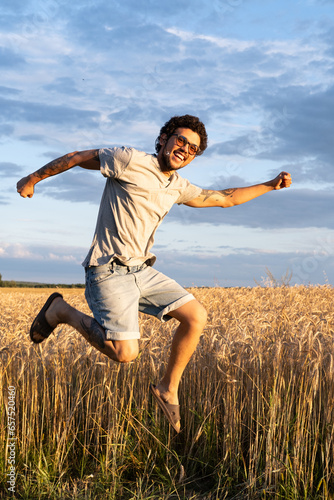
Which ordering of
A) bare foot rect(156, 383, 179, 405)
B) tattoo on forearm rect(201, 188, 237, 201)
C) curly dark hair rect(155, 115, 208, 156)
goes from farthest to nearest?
tattoo on forearm rect(201, 188, 237, 201) < curly dark hair rect(155, 115, 208, 156) < bare foot rect(156, 383, 179, 405)

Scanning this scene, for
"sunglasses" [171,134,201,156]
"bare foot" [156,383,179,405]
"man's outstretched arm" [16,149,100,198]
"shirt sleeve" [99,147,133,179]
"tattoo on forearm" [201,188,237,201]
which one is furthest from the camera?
"tattoo on forearm" [201,188,237,201]

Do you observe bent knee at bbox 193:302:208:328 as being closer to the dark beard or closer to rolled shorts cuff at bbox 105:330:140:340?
rolled shorts cuff at bbox 105:330:140:340

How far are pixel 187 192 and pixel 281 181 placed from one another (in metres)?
1.20

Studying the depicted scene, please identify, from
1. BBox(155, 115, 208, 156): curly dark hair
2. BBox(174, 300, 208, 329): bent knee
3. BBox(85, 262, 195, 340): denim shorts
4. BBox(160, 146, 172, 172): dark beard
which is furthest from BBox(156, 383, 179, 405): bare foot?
BBox(155, 115, 208, 156): curly dark hair

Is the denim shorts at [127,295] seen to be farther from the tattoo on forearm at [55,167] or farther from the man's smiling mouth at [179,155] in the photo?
the man's smiling mouth at [179,155]

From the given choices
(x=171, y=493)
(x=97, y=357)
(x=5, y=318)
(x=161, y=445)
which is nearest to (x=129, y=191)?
(x=97, y=357)

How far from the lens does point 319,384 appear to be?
4.79 m

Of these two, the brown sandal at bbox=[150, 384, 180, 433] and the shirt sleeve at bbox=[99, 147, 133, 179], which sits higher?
the shirt sleeve at bbox=[99, 147, 133, 179]

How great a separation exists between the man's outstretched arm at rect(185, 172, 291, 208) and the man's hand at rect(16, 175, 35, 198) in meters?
1.83

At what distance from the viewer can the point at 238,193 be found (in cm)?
612

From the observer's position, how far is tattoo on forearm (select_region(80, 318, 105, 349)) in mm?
4816

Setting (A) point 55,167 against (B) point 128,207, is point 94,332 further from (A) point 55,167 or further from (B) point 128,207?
(A) point 55,167

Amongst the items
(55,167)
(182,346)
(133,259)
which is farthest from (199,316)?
(55,167)

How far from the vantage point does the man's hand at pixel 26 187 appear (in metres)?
5.23
